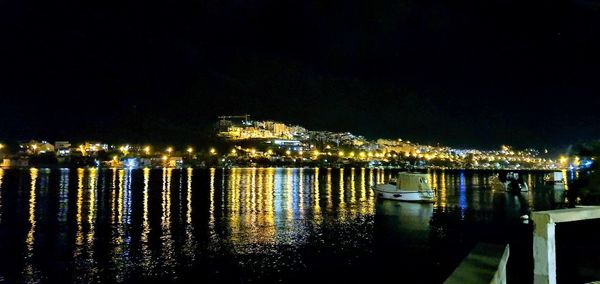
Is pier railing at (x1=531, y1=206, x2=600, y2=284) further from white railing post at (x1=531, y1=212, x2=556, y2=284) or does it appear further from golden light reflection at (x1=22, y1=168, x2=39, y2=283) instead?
golden light reflection at (x1=22, y1=168, x2=39, y2=283)

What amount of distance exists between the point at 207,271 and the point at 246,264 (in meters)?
1.65

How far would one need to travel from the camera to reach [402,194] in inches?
1984

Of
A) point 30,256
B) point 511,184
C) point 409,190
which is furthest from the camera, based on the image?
point 511,184

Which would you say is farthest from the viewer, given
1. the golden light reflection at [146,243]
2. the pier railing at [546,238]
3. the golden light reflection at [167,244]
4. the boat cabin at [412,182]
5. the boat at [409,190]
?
the boat cabin at [412,182]

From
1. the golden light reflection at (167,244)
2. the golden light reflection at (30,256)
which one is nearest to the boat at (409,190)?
the golden light reflection at (167,244)

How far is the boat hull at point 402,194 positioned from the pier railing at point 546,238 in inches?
1715

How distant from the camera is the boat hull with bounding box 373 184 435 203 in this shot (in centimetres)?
4938

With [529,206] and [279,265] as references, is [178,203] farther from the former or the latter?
[529,206]

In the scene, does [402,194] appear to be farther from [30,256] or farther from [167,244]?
[30,256]

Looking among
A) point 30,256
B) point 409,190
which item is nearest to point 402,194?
point 409,190

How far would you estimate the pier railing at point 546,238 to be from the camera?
639 cm

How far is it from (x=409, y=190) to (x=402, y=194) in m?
0.79

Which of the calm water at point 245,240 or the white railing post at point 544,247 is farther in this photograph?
the calm water at point 245,240

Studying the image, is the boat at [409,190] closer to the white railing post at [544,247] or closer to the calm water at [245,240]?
the calm water at [245,240]
